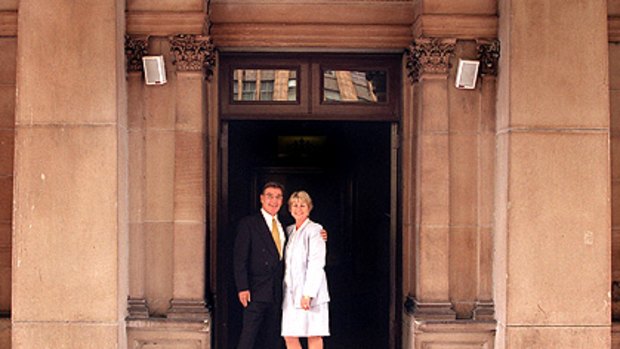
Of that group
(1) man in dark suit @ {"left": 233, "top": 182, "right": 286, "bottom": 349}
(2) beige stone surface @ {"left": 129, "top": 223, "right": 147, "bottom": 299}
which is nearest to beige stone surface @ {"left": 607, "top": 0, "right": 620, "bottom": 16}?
(1) man in dark suit @ {"left": 233, "top": 182, "right": 286, "bottom": 349}

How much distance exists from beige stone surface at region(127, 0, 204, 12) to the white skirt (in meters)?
3.45

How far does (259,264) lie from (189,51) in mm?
2527

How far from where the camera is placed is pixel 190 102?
708 cm

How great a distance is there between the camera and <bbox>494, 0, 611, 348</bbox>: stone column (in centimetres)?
671

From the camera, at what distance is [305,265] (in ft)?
23.1

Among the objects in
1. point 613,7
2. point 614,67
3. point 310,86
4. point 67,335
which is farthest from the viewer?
point 310,86

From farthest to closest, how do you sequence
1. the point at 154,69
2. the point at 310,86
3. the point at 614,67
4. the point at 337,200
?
the point at 337,200, the point at 310,86, the point at 614,67, the point at 154,69

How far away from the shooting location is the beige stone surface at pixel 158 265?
7.14m

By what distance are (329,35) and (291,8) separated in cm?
55

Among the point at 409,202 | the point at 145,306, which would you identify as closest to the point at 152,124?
the point at 145,306

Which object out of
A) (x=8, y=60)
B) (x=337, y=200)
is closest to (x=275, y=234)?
(x=8, y=60)

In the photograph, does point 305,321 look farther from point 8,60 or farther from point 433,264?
point 8,60

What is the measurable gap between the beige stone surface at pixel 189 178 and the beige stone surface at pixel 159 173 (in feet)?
0.26

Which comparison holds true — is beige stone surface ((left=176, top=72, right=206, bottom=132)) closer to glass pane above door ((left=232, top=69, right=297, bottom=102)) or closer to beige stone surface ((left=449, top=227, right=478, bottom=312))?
glass pane above door ((left=232, top=69, right=297, bottom=102))
